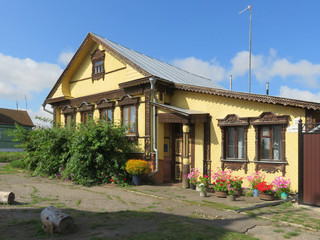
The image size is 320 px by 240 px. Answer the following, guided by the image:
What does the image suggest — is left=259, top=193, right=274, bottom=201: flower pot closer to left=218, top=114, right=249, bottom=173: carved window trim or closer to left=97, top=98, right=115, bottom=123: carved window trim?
left=218, top=114, right=249, bottom=173: carved window trim

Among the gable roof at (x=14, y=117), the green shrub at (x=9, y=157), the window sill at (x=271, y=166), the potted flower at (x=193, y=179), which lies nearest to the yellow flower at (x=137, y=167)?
the potted flower at (x=193, y=179)

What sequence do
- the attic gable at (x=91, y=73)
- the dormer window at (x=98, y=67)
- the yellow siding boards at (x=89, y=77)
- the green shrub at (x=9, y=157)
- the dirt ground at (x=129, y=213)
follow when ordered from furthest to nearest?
the green shrub at (x=9, y=157), the dormer window at (x=98, y=67), the attic gable at (x=91, y=73), the yellow siding boards at (x=89, y=77), the dirt ground at (x=129, y=213)

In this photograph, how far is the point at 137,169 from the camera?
11.6 m

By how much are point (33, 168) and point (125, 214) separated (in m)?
12.0

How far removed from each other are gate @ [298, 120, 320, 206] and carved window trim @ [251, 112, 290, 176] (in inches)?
48.2

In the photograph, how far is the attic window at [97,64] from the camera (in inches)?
615

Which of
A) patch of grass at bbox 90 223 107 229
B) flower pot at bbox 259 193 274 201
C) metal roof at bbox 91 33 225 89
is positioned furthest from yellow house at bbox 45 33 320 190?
patch of grass at bbox 90 223 107 229

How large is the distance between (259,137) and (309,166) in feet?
7.64

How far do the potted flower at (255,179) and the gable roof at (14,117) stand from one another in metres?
33.9

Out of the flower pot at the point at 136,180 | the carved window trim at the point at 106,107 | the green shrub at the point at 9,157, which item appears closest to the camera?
the flower pot at the point at 136,180

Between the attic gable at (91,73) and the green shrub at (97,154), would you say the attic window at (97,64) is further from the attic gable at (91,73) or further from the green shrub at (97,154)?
the green shrub at (97,154)

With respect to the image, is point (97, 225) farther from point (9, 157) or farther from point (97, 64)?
point (9, 157)

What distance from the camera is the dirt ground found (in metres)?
5.64

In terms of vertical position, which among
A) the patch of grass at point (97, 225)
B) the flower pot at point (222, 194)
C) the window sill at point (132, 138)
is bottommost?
the flower pot at point (222, 194)
